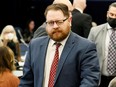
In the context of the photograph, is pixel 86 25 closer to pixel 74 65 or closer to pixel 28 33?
pixel 74 65

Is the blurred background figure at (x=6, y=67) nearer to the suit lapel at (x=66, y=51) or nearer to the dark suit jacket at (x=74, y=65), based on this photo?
the dark suit jacket at (x=74, y=65)

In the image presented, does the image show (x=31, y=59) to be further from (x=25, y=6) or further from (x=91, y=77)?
A: (x=25, y=6)

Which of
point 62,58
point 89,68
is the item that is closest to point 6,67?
point 62,58

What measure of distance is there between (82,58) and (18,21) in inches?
494

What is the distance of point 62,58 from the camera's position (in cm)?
318

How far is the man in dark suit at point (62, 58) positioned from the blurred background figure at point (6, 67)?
622 millimetres

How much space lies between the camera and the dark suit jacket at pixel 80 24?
5258mm

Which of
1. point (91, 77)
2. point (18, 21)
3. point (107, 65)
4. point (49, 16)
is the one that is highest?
point (49, 16)

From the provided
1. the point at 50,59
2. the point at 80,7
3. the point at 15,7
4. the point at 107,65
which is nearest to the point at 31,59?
the point at 50,59

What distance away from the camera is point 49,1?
15.5 meters

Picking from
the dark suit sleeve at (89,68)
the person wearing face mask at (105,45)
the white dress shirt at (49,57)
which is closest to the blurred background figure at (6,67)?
the white dress shirt at (49,57)

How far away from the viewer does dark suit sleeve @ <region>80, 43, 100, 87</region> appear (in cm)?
309

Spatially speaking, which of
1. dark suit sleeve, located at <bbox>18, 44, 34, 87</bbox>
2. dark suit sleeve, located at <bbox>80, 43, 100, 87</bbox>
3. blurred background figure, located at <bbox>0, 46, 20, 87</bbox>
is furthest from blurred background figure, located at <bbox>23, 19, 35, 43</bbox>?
dark suit sleeve, located at <bbox>80, 43, 100, 87</bbox>

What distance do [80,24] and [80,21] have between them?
47mm
